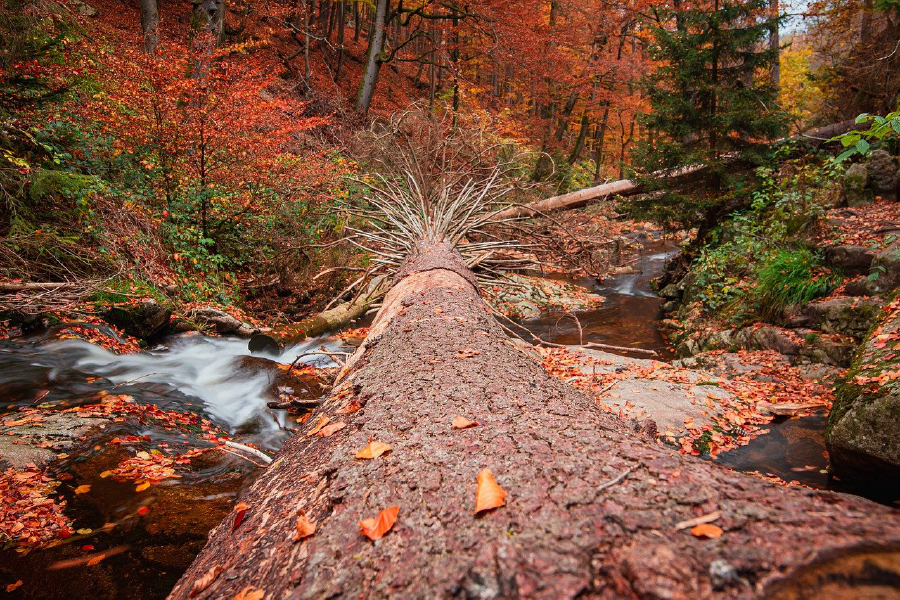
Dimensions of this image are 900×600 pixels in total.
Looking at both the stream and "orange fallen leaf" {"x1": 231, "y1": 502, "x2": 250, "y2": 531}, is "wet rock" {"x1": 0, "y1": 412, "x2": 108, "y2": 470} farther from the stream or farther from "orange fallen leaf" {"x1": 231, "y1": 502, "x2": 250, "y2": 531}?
"orange fallen leaf" {"x1": 231, "y1": 502, "x2": 250, "y2": 531}

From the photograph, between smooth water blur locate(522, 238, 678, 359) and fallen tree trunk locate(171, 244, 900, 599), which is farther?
smooth water blur locate(522, 238, 678, 359)

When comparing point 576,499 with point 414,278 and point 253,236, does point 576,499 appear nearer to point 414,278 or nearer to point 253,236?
point 414,278

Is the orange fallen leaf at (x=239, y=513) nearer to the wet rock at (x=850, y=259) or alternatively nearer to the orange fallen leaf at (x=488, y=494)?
Answer: the orange fallen leaf at (x=488, y=494)

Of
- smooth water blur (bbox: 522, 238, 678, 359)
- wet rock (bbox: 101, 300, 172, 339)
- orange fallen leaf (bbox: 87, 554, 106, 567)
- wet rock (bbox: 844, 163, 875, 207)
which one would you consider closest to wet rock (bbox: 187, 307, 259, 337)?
wet rock (bbox: 101, 300, 172, 339)

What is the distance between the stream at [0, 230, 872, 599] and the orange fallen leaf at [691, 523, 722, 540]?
235 centimetres

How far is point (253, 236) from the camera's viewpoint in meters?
8.44

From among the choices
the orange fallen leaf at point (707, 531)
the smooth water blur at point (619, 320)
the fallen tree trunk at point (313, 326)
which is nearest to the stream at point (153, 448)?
the fallen tree trunk at point (313, 326)

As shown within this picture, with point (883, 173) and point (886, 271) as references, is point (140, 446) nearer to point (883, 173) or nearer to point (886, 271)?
point (886, 271)

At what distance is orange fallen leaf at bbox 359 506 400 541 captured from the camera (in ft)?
3.38

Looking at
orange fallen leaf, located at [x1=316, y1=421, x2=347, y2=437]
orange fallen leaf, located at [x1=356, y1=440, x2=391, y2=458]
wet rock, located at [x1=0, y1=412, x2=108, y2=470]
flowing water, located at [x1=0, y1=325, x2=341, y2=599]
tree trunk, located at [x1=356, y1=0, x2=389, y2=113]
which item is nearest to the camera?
orange fallen leaf, located at [x1=356, y1=440, x2=391, y2=458]

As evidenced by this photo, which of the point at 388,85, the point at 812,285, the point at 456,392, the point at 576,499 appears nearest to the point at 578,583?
the point at 576,499

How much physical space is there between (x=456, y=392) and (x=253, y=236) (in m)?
7.95

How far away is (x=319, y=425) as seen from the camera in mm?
1934

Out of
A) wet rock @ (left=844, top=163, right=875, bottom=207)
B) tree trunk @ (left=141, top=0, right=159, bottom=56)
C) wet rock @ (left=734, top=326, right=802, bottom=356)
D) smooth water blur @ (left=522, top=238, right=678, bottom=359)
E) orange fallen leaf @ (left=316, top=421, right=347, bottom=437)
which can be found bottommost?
smooth water blur @ (left=522, top=238, right=678, bottom=359)
